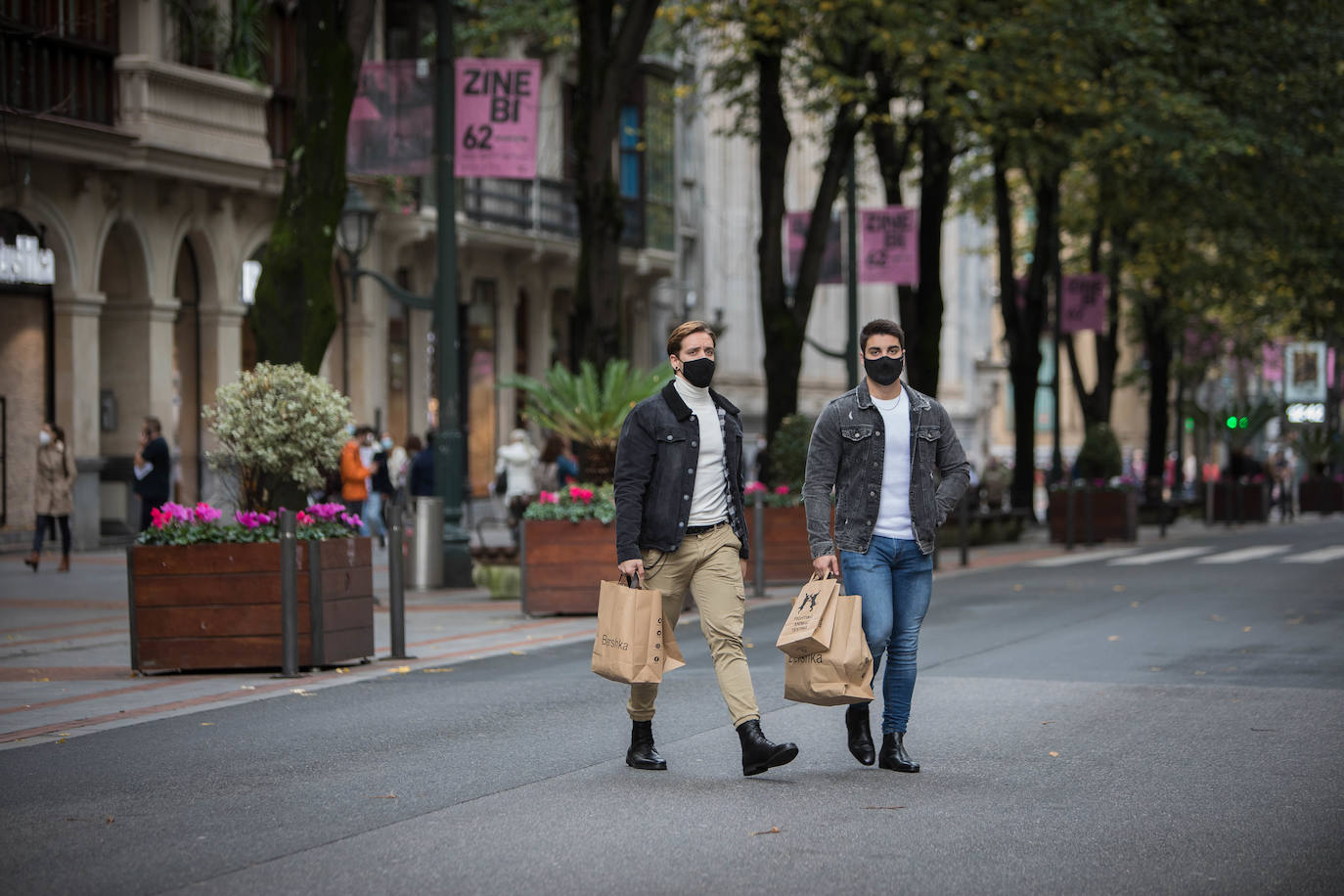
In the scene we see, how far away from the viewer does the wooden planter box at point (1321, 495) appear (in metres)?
49.6

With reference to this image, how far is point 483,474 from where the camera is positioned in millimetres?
38906

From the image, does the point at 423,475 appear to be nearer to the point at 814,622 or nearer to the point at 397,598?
the point at 397,598

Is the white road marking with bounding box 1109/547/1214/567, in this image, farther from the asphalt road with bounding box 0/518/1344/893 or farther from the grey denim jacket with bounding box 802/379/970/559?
the grey denim jacket with bounding box 802/379/970/559

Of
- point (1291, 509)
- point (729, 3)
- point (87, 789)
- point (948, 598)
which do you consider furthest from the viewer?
point (1291, 509)

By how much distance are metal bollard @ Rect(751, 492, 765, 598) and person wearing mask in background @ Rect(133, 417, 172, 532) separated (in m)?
7.44

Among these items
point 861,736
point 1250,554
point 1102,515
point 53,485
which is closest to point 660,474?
point 861,736

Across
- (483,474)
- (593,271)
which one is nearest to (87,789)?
(593,271)

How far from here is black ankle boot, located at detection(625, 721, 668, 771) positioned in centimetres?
838

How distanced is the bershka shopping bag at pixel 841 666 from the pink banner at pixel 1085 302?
89.9ft

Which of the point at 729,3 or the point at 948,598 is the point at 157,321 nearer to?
the point at 729,3

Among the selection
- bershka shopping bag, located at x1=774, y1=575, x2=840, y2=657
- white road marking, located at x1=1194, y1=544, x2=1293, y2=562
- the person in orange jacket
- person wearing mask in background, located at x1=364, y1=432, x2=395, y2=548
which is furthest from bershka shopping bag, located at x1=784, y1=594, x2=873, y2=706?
person wearing mask in background, located at x1=364, y1=432, x2=395, y2=548

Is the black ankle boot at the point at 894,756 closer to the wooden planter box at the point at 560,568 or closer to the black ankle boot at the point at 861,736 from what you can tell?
the black ankle boot at the point at 861,736

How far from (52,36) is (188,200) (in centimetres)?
421

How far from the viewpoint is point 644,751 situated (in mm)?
8414
